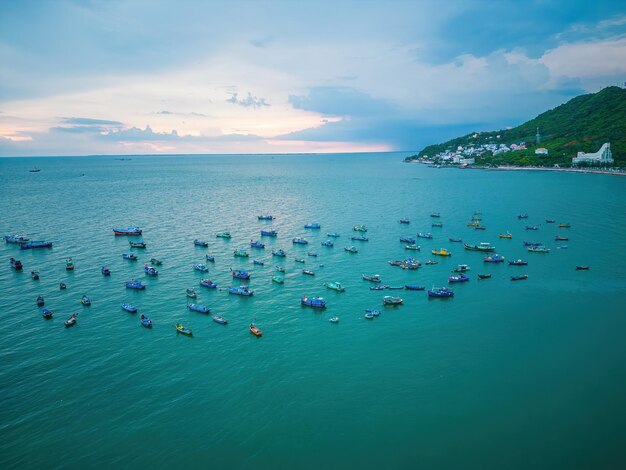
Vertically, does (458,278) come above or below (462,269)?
below

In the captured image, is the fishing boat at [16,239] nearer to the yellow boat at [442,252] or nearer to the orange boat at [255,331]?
the orange boat at [255,331]

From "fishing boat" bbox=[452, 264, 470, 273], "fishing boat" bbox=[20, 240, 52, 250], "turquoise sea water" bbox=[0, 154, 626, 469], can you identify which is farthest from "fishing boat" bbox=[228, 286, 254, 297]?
"fishing boat" bbox=[20, 240, 52, 250]

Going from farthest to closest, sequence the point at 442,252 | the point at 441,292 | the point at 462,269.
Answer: the point at 442,252
the point at 462,269
the point at 441,292

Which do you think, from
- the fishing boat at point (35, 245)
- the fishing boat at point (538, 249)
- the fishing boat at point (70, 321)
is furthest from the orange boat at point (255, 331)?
the fishing boat at point (35, 245)

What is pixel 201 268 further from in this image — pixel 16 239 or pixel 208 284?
pixel 16 239

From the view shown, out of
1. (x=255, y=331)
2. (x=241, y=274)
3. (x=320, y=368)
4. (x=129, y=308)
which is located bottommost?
(x=320, y=368)

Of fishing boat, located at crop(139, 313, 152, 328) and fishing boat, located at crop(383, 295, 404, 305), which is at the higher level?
fishing boat, located at crop(383, 295, 404, 305)

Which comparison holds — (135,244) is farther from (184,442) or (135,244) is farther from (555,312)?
(555,312)

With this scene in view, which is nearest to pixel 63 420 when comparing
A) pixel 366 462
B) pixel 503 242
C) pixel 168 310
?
pixel 168 310

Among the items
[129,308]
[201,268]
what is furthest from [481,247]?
[129,308]

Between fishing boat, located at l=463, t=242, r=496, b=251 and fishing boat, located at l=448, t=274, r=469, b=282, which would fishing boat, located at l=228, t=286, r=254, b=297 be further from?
fishing boat, located at l=463, t=242, r=496, b=251
